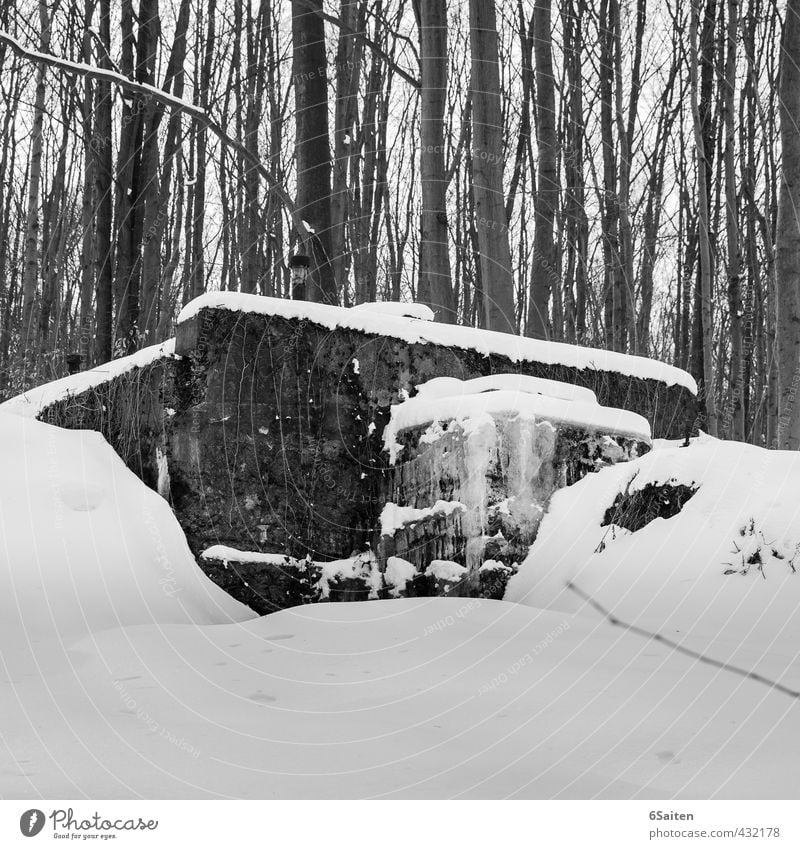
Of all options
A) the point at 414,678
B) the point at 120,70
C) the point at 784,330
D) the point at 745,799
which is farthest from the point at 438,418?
the point at 120,70

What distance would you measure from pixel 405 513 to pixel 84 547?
154 cm

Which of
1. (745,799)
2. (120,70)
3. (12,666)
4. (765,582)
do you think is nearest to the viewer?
(745,799)

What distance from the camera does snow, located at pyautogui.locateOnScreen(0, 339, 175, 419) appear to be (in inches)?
177

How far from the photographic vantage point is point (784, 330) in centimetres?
623

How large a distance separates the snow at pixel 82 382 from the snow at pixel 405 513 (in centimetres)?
141

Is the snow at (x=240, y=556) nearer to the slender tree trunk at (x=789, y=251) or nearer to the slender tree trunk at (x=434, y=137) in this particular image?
the slender tree trunk at (x=434, y=137)

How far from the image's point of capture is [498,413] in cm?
399

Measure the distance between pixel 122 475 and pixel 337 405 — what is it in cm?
119

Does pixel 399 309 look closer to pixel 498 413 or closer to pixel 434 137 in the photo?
pixel 498 413

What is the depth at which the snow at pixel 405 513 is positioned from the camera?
405 centimetres

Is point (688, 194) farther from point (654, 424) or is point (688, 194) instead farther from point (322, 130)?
point (654, 424)

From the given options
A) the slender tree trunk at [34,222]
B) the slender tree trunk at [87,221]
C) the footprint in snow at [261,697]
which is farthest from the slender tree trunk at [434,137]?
the slender tree trunk at [34,222]

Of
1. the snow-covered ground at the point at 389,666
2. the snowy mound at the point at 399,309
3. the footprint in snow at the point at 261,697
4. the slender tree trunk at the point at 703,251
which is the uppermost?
the slender tree trunk at the point at 703,251

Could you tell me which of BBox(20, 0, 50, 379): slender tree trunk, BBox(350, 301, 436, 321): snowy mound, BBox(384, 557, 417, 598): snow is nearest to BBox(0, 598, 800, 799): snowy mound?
BBox(384, 557, 417, 598): snow
